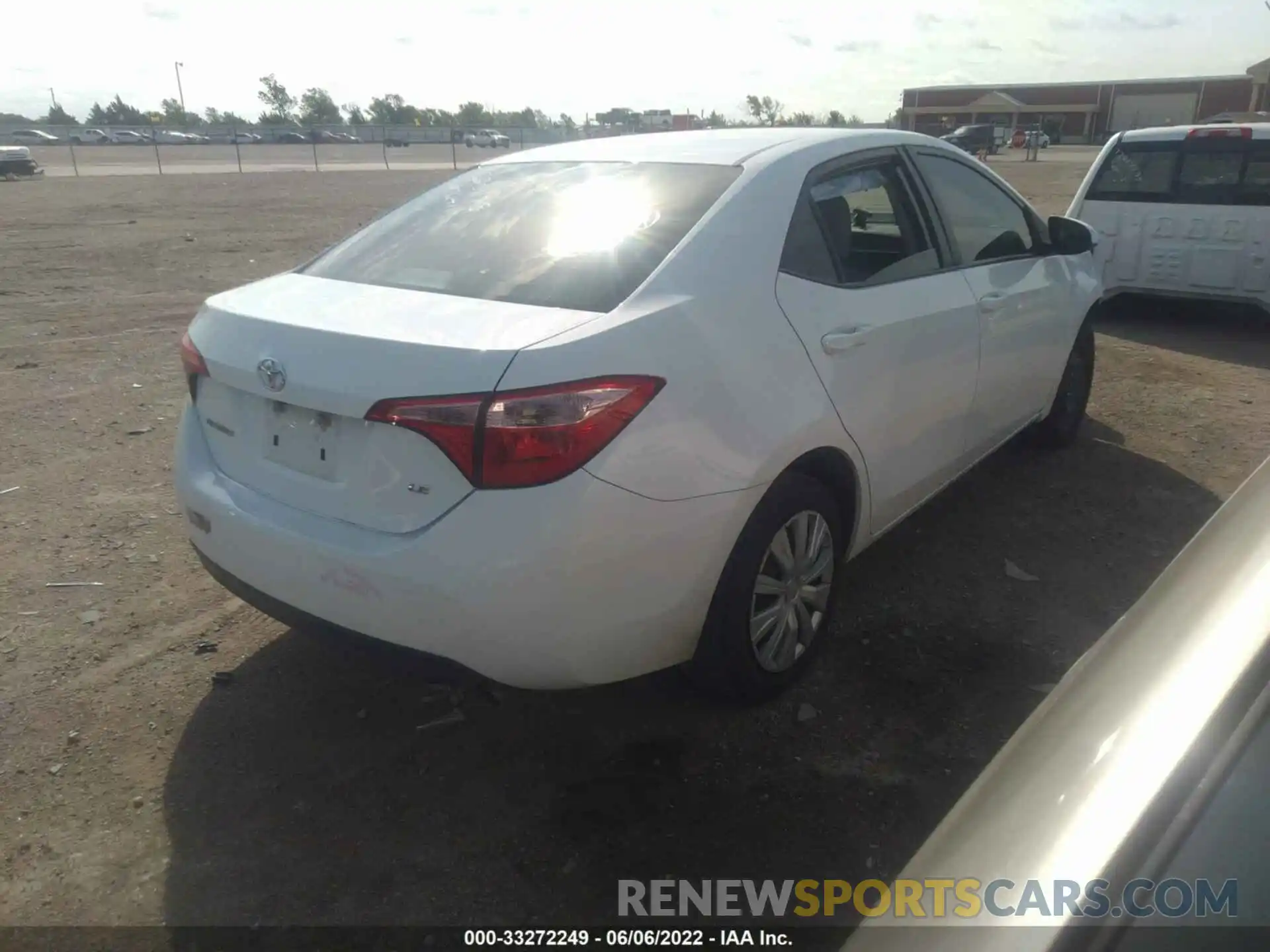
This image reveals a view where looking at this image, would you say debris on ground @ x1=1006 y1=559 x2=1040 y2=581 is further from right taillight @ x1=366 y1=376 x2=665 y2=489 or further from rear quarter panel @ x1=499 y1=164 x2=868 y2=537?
right taillight @ x1=366 y1=376 x2=665 y2=489

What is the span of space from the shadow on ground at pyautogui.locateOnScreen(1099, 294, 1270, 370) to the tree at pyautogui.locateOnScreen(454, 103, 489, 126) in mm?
102939

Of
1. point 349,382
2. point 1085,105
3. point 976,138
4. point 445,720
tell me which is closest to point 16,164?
point 445,720

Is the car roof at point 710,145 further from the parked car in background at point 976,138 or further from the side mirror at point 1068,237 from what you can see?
the parked car in background at point 976,138

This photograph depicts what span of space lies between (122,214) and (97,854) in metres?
19.2

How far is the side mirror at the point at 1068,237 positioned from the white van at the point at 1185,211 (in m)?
3.31

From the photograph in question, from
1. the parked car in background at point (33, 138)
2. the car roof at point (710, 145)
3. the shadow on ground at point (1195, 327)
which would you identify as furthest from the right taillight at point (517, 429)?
the parked car in background at point (33, 138)

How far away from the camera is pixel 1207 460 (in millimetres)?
5277

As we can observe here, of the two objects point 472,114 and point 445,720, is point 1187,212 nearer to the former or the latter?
point 445,720

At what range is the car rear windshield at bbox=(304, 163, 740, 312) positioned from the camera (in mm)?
2707

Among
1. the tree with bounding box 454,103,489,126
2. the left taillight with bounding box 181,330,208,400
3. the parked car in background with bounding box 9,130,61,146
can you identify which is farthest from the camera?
the tree with bounding box 454,103,489,126

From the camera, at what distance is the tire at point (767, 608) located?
108 inches

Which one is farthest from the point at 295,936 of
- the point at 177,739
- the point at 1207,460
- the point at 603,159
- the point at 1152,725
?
the point at 1207,460

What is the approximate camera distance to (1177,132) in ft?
26.6

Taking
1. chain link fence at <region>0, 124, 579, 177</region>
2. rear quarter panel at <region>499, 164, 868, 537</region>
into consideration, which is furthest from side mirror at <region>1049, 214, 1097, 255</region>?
chain link fence at <region>0, 124, 579, 177</region>
